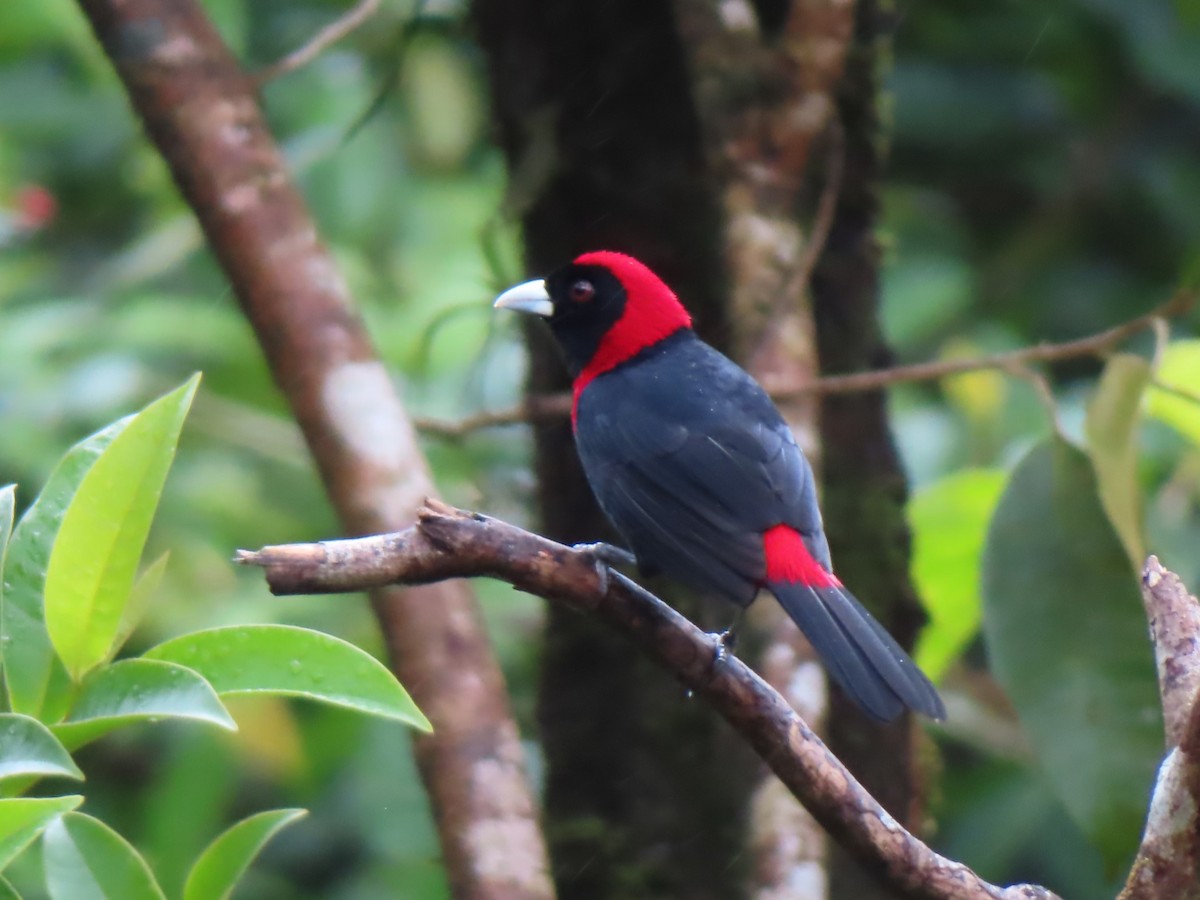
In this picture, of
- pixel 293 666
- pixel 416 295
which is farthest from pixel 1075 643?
pixel 416 295

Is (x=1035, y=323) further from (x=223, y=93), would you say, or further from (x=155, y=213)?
(x=223, y=93)

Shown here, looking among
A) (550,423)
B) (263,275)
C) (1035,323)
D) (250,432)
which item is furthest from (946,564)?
(1035,323)

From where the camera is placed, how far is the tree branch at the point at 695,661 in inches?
66.3

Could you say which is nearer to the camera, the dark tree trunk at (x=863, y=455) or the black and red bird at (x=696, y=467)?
the black and red bird at (x=696, y=467)

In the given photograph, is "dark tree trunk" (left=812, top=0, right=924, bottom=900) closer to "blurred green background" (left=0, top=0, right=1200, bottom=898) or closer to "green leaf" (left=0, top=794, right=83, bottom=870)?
"blurred green background" (left=0, top=0, right=1200, bottom=898)

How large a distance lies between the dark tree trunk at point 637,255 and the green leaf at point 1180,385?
2.94 ft

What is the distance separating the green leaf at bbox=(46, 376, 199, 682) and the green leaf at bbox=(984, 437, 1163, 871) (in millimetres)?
1531

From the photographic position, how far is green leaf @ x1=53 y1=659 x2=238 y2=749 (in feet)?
4.92

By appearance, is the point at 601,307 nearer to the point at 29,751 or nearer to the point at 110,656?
the point at 110,656

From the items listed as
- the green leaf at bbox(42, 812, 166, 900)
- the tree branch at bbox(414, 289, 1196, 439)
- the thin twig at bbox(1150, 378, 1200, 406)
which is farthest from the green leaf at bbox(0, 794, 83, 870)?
the thin twig at bbox(1150, 378, 1200, 406)

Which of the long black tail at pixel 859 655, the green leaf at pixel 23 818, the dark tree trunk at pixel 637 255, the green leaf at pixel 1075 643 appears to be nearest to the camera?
the green leaf at pixel 23 818

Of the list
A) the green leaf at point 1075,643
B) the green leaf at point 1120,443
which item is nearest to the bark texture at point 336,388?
the green leaf at point 1075,643

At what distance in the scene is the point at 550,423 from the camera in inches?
124

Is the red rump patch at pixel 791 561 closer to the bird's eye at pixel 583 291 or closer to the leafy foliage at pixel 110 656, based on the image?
the bird's eye at pixel 583 291
